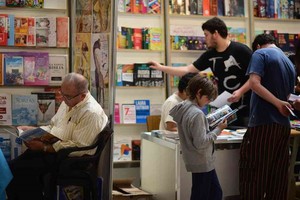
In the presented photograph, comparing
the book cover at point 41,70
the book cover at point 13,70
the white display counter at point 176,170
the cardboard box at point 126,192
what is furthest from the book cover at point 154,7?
the cardboard box at point 126,192

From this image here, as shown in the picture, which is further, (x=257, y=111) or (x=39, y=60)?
(x=39, y=60)

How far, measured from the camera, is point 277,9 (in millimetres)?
6578

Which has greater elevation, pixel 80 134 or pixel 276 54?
pixel 276 54

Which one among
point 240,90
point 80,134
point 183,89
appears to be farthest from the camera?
point 183,89

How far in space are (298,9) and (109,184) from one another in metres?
3.94

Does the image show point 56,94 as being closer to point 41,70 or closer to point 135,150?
point 41,70

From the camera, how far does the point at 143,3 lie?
603cm

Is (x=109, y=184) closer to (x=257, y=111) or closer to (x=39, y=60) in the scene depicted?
(x=257, y=111)

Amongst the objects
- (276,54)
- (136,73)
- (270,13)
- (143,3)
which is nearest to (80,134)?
(276,54)

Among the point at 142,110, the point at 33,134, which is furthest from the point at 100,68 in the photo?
the point at 142,110

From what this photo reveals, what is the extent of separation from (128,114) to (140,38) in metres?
0.92

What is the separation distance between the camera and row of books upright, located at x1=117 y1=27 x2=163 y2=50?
5984mm

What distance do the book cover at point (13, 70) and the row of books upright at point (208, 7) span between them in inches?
76.5

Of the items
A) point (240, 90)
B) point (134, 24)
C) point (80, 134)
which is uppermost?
point (134, 24)
